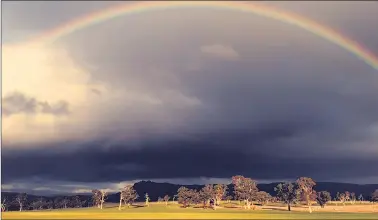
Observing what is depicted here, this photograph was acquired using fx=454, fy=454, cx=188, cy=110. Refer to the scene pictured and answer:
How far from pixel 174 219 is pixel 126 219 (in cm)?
1279

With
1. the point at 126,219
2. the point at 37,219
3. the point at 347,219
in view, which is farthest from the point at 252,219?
the point at 37,219

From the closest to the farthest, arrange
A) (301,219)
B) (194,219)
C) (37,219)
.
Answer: (194,219)
(37,219)
(301,219)

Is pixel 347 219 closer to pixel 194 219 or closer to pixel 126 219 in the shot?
pixel 194 219

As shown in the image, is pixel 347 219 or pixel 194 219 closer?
→ pixel 194 219

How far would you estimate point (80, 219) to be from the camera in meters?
121

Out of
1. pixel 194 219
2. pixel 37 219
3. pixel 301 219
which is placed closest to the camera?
pixel 194 219

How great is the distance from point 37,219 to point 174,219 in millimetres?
36759

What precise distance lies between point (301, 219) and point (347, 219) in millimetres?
12672

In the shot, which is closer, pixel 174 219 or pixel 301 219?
pixel 174 219

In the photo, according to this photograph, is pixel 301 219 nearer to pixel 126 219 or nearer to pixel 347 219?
pixel 347 219

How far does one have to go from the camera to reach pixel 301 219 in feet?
423

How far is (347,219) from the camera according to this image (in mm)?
122438

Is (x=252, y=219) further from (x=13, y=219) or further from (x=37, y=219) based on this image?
(x=13, y=219)

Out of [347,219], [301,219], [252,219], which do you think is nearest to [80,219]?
[252,219]
